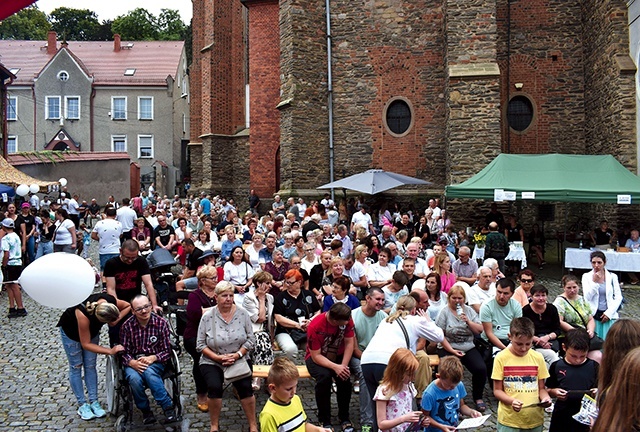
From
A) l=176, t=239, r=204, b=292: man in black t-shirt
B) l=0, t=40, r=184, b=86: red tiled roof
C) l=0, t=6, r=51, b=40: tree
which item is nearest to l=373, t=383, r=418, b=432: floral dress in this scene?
l=176, t=239, r=204, b=292: man in black t-shirt

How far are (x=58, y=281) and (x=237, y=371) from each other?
1860 mm

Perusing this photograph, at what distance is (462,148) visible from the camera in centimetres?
1773

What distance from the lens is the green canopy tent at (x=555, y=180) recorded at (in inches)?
538

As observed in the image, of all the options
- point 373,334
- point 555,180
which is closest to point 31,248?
point 373,334

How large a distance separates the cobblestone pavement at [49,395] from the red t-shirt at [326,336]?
77 cm

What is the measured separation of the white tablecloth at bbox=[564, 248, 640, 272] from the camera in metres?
13.3

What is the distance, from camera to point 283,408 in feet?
14.3

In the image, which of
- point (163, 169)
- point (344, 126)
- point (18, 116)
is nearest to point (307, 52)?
point (344, 126)

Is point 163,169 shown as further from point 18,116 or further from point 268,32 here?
point 268,32

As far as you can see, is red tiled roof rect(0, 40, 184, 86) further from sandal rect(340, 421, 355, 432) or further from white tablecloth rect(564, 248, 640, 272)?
sandal rect(340, 421, 355, 432)

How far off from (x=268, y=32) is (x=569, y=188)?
14427 mm

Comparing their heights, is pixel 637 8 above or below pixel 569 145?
above

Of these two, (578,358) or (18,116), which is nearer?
(578,358)

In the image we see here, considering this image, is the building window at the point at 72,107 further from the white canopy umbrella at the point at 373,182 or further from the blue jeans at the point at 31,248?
the blue jeans at the point at 31,248
